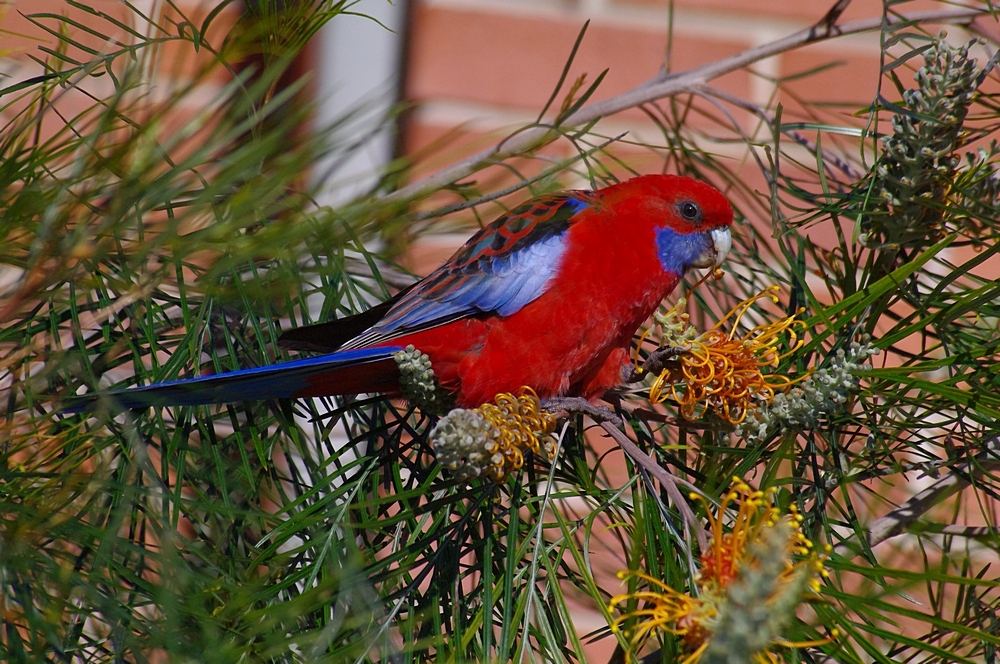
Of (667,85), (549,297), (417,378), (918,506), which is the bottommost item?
(918,506)

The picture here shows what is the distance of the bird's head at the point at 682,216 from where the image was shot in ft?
3.28

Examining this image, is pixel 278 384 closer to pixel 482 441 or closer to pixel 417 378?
pixel 417 378

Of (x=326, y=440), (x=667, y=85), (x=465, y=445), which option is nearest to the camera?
(x=465, y=445)

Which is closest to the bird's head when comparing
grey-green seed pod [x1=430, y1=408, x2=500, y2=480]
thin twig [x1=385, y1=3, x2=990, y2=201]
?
thin twig [x1=385, y1=3, x2=990, y2=201]

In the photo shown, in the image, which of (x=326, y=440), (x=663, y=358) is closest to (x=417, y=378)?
(x=326, y=440)

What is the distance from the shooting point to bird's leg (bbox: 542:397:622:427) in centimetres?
69

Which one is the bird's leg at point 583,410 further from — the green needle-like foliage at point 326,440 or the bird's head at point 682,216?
the bird's head at point 682,216

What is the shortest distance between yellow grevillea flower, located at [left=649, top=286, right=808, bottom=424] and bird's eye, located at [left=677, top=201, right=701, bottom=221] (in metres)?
0.28

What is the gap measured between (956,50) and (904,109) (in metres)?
0.07

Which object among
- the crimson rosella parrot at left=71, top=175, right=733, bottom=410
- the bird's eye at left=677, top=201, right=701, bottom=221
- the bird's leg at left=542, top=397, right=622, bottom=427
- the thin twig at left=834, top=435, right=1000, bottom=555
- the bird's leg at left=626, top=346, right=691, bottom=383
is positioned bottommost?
the thin twig at left=834, top=435, right=1000, bottom=555

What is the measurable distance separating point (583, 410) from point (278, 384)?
247 mm

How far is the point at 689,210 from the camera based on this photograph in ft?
3.42

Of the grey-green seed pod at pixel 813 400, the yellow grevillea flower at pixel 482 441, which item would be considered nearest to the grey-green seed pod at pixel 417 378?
the yellow grevillea flower at pixel 482 441

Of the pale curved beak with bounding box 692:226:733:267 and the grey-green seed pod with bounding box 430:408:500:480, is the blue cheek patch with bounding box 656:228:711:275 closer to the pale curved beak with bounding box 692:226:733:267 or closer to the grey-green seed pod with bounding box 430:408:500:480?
the pale curved beak with bounding box 692:226:733:267
